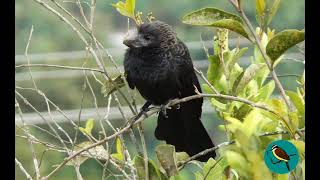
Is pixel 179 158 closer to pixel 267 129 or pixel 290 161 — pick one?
pixel 267 129

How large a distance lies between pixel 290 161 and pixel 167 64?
1.30 meters

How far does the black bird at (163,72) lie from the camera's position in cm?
259

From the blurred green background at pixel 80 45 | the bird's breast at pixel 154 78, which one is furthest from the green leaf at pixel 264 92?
the blurred green background at pixel 80 45

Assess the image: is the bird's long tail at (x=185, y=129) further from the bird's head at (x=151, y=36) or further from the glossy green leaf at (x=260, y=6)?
Result: the glossy green leaf at (x=260, y=6)

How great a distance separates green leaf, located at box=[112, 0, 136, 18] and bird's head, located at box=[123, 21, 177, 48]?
61 cm

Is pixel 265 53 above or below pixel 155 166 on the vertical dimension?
above

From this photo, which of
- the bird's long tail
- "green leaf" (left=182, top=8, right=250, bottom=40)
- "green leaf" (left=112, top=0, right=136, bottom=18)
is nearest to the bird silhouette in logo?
"green leaf" (left=182, top=8, right=250, bottom=40)

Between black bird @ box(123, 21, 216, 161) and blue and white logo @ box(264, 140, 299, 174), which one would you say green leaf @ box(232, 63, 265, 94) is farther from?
black bird @ box(123, 21, 216, 161)

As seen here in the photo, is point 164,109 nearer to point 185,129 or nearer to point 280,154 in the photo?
point 185,129

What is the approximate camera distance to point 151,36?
8.71ft

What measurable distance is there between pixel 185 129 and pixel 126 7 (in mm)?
739

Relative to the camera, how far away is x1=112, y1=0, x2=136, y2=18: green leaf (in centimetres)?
189

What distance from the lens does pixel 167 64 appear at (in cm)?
262
